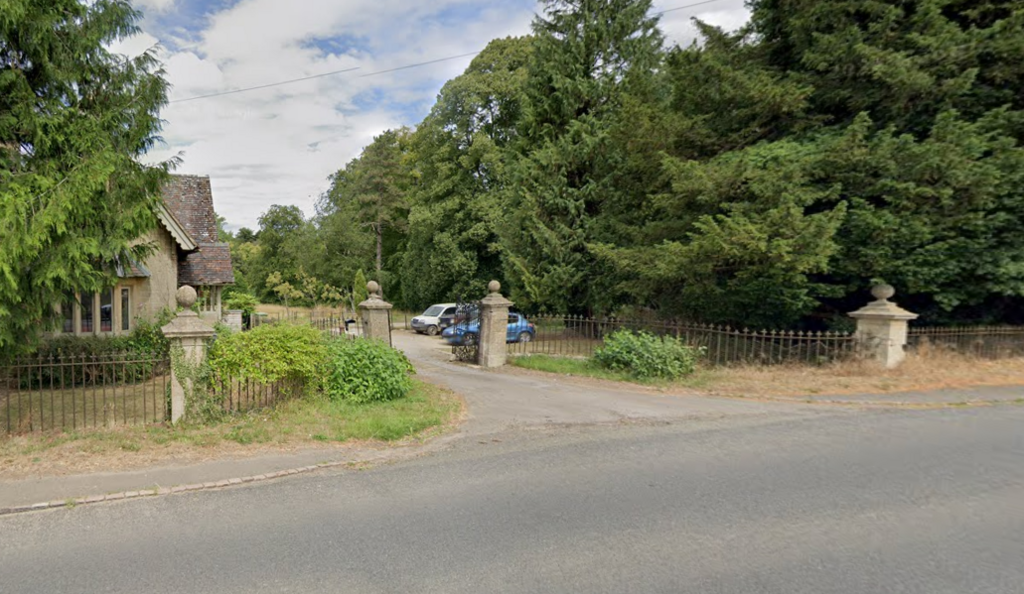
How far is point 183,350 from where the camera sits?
22.1 ft

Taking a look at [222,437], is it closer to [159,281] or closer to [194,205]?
[159,281]

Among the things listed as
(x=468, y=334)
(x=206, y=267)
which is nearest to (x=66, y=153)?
(x=468, y=334)

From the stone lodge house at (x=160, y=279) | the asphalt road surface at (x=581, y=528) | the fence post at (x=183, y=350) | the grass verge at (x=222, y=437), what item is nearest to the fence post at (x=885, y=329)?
the asphalt road surface at (x=581, y=528)

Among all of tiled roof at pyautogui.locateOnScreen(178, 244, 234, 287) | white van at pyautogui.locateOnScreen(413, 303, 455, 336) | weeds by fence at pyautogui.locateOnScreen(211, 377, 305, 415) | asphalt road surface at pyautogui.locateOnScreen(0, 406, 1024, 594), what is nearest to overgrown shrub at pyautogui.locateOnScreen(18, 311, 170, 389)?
tiled roof at pyautogui.locateOnScreen(178, 244, 234, 287)

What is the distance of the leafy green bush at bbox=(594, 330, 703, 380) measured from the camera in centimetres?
1034

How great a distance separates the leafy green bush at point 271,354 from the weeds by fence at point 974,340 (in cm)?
1233

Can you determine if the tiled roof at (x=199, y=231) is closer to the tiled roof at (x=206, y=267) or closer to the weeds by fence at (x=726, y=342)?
the tiled roof at (x=206, y=267)

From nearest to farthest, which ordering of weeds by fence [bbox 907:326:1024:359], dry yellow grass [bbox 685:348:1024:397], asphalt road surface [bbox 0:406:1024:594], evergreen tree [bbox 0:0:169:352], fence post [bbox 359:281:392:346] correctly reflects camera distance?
asphalt road surface [bbox 0:406:1024:594], evergreen tree [bbox 0:0:169:352], dry yellow grass [bbox 685:348:1024:397], fence post [bbox 359:281:392:346], weeds by fence [bbox 907:326:1024:359]

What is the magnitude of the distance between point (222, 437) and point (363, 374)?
222 centimetres

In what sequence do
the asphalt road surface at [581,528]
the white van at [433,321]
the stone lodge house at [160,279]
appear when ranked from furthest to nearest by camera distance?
1. the white van at [433,321]
2. the stone lodge house at [160,279]
3. the asphalt road surface at [581,528]

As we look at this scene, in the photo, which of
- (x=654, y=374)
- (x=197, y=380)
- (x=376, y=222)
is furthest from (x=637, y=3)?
(x=376, y=222)

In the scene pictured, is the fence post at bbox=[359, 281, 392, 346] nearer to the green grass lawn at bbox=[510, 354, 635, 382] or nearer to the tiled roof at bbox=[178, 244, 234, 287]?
the green grass lawn at bbox=[510, 354, 635, 382]

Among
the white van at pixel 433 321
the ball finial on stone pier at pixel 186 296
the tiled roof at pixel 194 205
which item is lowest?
the white van at pixel 433 321

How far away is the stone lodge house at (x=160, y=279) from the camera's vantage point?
12359 millimetres
